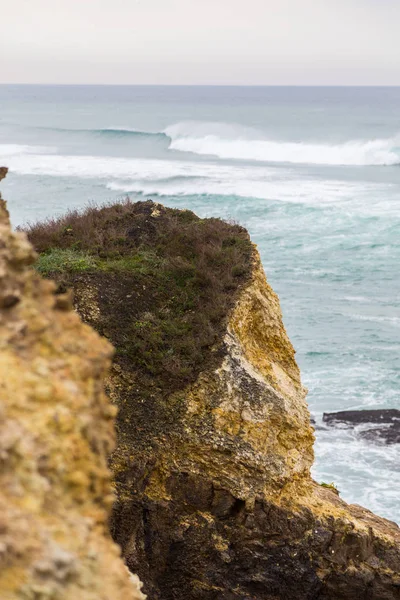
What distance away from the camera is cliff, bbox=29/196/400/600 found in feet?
37.3

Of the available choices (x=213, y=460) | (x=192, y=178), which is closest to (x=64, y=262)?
(x=213, y=460)

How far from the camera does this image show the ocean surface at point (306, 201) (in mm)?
24656

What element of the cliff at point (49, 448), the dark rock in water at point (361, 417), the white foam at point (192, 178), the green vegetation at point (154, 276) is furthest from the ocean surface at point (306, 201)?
the cliff at point (49, 448)

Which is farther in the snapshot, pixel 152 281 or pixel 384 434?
pixel 384 434

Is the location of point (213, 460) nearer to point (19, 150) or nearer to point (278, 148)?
point (19, 150)

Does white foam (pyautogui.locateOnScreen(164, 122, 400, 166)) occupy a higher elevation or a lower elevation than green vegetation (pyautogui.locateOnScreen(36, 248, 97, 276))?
higher

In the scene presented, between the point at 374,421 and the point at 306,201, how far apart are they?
3335cm

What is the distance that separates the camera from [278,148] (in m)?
90.5

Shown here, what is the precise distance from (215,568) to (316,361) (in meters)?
16.0

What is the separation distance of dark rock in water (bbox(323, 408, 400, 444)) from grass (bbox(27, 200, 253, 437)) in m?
9.94

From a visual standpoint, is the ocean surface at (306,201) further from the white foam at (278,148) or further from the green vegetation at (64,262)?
the green vegetation at (64,262)

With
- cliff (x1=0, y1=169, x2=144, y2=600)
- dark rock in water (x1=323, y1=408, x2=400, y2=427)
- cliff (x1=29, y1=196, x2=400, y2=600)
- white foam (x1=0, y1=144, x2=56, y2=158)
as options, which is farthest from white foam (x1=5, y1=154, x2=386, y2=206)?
cliff (x1=0, y1=169, x2=144, y2=600)

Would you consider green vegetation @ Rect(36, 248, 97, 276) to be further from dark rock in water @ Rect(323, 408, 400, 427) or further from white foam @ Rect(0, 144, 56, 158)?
white foam @ Rect(0, 144, 56, 158)

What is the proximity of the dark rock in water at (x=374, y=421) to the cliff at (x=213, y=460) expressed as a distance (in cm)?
920
